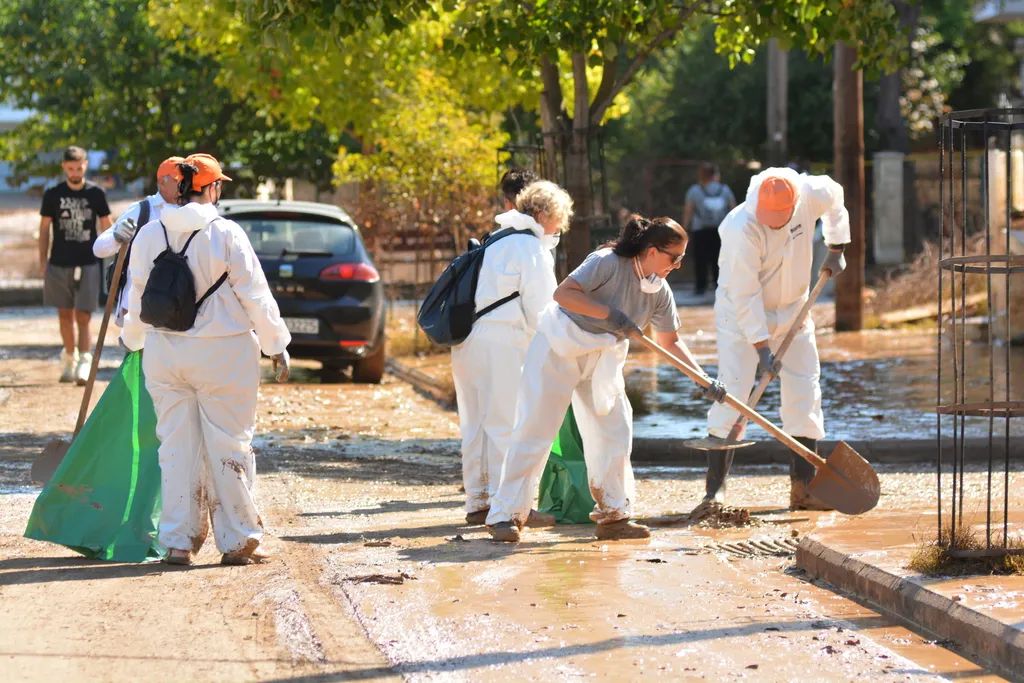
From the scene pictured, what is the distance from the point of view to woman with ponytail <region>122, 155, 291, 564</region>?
6711 millimetres

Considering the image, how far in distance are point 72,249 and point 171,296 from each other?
7.13 meters

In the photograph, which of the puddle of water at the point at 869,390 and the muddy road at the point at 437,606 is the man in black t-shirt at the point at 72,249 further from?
the puddle of water at the point at 869,390

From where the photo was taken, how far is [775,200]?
8.00m

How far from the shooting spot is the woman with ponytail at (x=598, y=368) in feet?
23.4

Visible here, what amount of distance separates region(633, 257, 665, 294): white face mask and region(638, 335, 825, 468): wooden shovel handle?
22 centimetres

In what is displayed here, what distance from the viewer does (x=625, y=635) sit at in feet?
18.6

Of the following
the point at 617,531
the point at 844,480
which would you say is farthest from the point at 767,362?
the point at 617,531

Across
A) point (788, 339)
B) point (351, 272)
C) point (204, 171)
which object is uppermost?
point (204, 171)

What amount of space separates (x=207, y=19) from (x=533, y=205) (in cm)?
1431

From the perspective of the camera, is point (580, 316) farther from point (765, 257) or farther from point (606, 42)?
point (606, 42)

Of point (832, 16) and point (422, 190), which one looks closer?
point (832, 16)

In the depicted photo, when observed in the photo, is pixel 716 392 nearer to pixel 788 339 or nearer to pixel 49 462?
pixel 788 339

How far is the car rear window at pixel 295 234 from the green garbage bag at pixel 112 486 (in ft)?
22.4

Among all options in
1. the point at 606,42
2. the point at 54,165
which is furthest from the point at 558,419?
the point at 54,165
